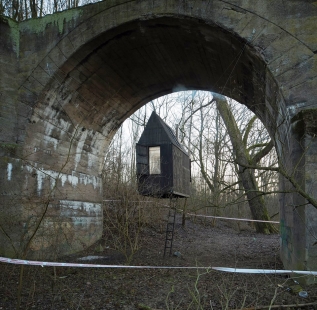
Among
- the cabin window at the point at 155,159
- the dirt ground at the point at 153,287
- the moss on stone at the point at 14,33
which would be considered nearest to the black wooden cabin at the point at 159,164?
the cabin window at the point at 155,159

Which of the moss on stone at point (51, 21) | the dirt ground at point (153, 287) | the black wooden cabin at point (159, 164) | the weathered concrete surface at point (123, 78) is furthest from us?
the black wooden cabin at point (159, 164)

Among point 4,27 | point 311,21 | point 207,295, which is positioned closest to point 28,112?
point 4,27

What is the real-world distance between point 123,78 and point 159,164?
3.00 metres

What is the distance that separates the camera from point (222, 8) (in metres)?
5.96

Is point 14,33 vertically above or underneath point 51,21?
underneath

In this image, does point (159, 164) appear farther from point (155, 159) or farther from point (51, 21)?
point (51, 21)

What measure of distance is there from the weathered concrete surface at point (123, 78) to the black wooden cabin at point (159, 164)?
1.51 m

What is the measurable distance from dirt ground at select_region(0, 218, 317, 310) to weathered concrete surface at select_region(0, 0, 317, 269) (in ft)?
1.95

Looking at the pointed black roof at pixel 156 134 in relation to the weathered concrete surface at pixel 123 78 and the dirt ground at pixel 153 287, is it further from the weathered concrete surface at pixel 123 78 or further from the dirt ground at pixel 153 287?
the dirt ground at pixel 153 287

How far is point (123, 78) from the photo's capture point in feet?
27.2

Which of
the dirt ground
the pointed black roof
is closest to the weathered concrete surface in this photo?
the dirt ground

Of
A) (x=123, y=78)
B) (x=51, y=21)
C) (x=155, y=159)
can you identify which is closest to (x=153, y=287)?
(x=123, y=78)

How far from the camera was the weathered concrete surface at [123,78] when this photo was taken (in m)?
5.41

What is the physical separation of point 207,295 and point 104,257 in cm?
349
